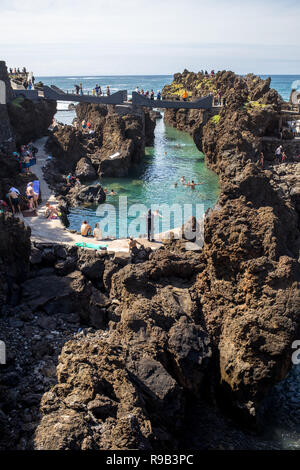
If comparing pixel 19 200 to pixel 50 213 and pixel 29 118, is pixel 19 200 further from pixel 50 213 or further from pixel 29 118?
pixel 29 118

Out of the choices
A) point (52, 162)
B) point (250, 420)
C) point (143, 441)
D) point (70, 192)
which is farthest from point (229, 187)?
point (52, 162)

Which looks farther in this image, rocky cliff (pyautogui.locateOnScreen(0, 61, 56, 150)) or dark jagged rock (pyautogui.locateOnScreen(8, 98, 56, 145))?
dark jagged rock (pyautogui.locateOnScreen(8, 98, 56, 145))

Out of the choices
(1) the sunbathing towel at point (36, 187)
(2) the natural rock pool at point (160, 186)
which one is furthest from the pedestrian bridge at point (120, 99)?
(1) the sunbathing towel at point (36, 187)

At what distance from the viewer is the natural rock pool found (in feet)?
87.9

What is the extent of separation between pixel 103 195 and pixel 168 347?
19.7 m

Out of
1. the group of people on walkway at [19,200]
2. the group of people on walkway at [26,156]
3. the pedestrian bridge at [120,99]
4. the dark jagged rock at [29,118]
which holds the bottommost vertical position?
the group of people on walkway at [19,200]

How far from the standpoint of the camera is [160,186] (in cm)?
3469

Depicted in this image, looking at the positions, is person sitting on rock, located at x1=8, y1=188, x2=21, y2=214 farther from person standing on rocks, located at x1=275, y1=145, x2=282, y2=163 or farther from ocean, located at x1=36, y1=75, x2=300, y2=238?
person standing on rocks, located at x1=275, y1=145, x2=282, y2=163

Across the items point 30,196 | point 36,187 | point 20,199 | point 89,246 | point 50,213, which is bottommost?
point 89,246

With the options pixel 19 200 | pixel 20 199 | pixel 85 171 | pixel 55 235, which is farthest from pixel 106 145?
pixel 55 235

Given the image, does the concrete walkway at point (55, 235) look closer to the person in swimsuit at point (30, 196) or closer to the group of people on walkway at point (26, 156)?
the person in swimsuit at point (30, 196)

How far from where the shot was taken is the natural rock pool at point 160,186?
26781 millimetres

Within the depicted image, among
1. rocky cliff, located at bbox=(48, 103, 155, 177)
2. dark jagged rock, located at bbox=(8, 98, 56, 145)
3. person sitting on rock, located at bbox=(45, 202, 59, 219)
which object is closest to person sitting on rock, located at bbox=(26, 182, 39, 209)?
person sitting on rock, located at bbox=(45, 202, 59, 219)

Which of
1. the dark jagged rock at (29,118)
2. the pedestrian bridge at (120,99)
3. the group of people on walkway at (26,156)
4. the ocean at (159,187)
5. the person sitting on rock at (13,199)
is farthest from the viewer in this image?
the pedestrian bridge at (120,99)
